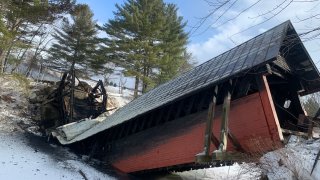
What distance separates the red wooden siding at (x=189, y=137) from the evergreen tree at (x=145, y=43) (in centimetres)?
1699

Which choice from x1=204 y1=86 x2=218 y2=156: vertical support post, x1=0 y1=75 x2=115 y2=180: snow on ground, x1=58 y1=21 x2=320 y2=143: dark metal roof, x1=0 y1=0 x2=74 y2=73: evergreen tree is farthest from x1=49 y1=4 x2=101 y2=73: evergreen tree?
x1=204 y1=86 x2=218 y2=156: vertical support post

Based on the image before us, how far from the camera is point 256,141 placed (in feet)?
31.4

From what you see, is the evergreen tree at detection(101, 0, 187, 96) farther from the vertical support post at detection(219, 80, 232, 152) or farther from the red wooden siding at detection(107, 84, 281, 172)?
the vertical support post at detection(219, 80, 232, 152)

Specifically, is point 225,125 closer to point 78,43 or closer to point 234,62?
point 234,62

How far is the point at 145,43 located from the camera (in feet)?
104

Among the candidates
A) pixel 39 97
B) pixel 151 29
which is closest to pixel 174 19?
pixel 151 29

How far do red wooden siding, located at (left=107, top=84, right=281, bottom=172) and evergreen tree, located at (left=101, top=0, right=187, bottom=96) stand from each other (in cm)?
1699

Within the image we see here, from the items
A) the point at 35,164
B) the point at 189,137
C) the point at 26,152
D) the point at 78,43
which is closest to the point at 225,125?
the point at 189,137

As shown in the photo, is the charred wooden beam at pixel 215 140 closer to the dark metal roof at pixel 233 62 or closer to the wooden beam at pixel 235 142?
the wooden beam at pixel 235 142

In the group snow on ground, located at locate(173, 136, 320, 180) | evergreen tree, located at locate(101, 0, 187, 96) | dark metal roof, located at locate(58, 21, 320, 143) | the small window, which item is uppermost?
evergreen tree, located at locate(101, 0, 187, 96)

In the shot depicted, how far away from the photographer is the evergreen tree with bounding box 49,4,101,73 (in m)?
35.4

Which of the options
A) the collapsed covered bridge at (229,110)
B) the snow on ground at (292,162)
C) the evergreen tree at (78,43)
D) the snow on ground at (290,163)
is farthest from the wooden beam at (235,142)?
the evergreen tree at (78,43)

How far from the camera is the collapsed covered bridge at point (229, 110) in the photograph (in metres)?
9.54

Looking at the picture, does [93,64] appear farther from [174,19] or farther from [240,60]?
[240,60]
